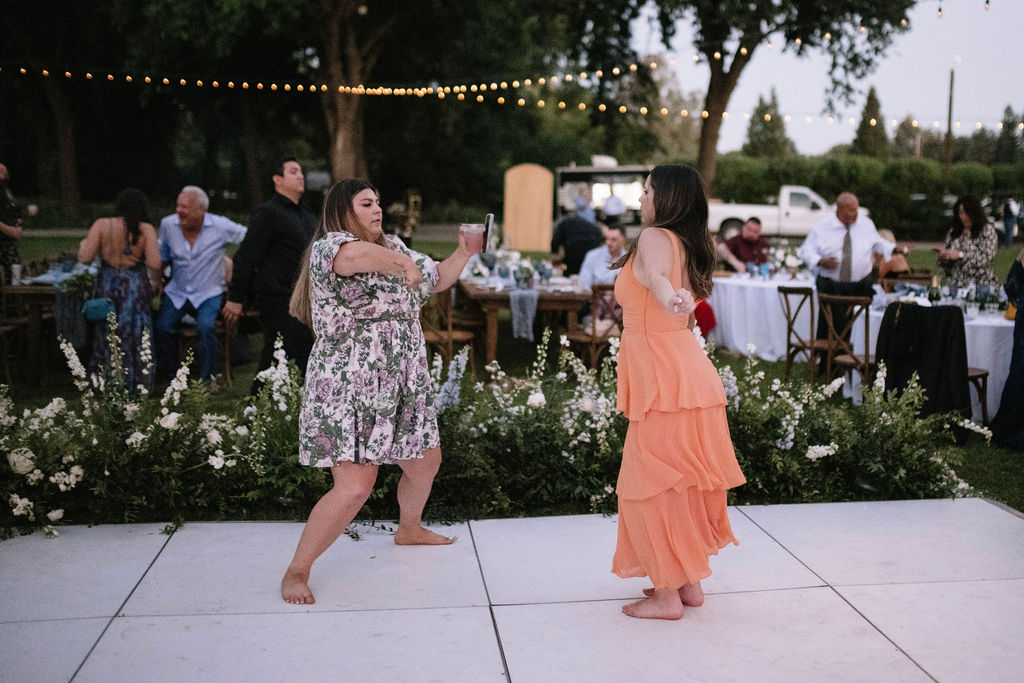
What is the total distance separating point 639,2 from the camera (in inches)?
894

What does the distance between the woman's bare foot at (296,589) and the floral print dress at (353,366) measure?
1.64 ft

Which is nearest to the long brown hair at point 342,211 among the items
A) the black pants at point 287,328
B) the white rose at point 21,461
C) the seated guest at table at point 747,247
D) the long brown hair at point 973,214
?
the white rose at point 21,461

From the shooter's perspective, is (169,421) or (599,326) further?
(599,326)

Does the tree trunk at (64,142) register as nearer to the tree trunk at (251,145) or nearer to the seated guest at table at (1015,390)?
the tree trunk at (251,145)

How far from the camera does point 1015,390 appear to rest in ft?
21.7

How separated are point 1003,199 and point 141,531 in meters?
34.2

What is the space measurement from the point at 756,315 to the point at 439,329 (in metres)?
3.76

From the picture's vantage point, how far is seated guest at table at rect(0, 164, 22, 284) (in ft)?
25.9

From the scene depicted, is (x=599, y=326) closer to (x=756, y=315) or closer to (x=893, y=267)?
(x=756, y=315)

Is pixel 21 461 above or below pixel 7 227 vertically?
below

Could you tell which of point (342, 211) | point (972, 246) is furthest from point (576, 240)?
point (342, 211)

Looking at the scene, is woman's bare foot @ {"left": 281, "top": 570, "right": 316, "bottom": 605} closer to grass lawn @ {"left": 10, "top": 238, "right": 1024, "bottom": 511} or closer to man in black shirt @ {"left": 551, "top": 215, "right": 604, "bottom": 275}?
grass lawn @ {"left": 10, "top": 238, "right": 1024, "bottom": 511}

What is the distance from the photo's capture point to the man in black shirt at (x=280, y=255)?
6191mm

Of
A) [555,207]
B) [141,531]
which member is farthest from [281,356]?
[555,207]
